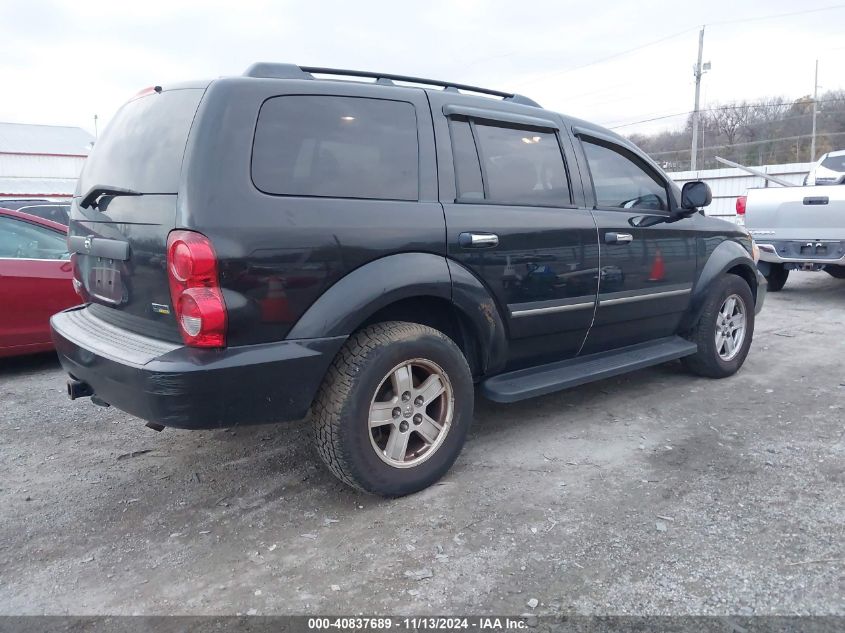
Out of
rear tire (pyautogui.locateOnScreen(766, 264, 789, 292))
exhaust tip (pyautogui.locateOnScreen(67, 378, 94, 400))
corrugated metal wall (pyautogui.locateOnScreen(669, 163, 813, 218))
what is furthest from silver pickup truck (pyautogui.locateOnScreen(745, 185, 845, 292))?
corrugated metal wall (pyautogui.locateOnScreen(669, 163, 813, 218))

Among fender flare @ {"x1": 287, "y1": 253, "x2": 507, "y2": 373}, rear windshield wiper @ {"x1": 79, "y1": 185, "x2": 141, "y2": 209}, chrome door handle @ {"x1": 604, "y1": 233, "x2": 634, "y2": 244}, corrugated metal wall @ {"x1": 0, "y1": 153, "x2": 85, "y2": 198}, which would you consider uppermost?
corrugated metal wall @ {"x1": 0, "y1": 153, "x2": 85, "y2": 198}

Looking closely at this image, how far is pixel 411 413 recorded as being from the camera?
3.13 meters

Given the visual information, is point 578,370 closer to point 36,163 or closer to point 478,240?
point 478,240

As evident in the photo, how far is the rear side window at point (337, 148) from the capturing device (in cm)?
275

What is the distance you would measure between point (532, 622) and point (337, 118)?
2.21 metres

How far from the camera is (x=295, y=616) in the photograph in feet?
7.51

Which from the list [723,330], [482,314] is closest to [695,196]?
[723,330]

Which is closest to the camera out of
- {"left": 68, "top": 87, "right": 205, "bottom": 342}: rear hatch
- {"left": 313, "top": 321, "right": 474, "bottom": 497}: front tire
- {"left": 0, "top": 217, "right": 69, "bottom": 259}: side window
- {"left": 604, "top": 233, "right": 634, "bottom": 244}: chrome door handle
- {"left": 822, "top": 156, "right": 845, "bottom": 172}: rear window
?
{"left": 68, "top": 87, "right": 205, "bottom": 342}: rear hatch

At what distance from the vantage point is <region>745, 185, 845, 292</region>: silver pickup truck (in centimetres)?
786

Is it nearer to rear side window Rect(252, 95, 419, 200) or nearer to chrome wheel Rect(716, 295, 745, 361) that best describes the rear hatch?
rear side window Rect(252, 95, 419, 200)

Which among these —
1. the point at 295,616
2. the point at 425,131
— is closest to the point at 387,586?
the point at 295,616

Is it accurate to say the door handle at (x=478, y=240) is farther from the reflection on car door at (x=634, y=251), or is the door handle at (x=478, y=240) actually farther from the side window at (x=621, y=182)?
the side window at (x=621, y=182)

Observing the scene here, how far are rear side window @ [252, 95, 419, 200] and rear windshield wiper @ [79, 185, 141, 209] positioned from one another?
2.07 feet

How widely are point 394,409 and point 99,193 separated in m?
1.69
